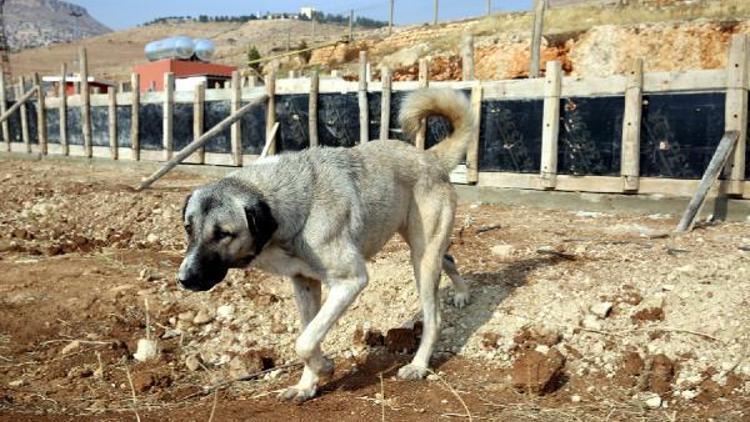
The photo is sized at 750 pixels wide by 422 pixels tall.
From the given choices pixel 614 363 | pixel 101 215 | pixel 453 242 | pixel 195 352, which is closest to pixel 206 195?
pixel 195 352

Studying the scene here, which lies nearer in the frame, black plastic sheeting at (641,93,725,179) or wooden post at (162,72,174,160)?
black plastic sheeting at (641,93,725,179)

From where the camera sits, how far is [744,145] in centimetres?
987

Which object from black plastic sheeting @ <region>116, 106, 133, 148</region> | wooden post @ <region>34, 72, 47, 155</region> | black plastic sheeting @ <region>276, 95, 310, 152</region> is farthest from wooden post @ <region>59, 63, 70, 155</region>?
black plastic sheeting @ <region>276, 95, 310, 152</region>

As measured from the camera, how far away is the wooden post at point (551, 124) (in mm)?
11352

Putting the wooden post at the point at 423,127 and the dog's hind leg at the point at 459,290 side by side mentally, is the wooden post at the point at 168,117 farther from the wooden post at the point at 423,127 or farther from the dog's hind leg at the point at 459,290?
the dog's hind leg at the point at 459,290

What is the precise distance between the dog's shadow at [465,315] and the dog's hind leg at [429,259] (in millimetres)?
322

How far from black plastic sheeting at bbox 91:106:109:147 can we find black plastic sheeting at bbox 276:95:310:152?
23.6 ft

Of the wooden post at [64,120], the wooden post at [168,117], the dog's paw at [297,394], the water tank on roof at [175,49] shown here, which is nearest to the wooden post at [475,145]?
the dog's paw at [297,394]

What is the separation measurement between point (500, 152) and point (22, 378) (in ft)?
28.6

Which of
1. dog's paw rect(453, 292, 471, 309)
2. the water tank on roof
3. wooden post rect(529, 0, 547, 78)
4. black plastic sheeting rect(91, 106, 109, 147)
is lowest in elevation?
dog's paw rect(453, 292, 471, 309)

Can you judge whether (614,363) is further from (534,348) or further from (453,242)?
(453,242)

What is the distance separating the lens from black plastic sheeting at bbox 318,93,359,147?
46.4ft

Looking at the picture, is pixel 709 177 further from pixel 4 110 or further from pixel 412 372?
pixel 4 110

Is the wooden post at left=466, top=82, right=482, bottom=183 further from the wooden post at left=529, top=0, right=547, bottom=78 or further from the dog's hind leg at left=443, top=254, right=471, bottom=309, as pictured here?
the dog's hind leg at left=443, top=254, right=471, bottom=309
